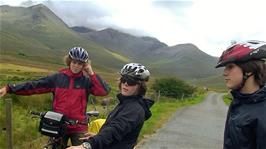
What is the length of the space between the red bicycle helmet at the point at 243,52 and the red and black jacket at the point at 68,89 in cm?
286

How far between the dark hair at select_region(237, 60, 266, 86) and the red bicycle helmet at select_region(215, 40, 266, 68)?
0.10 feet

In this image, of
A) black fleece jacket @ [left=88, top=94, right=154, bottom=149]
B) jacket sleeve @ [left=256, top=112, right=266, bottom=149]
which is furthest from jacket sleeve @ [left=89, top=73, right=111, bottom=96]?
jacket sleeve @ [left=256, top=112, right=266, bottom=149]

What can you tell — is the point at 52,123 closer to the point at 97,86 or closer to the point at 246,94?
the point at 97,86

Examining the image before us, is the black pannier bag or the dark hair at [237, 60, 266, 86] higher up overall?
the dark hair at [237, 60, 266, 86]

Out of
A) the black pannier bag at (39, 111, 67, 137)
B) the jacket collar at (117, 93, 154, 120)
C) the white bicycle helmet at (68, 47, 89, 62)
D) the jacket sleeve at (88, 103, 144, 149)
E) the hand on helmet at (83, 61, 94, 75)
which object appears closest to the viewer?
the jacket sleeve at (88, 103, 144, 149)

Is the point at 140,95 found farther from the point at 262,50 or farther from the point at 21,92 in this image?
the point at 21,92

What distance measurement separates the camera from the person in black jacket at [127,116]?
151 inches

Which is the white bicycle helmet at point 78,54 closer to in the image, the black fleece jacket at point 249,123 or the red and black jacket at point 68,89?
the red and black jacket at point 68,89

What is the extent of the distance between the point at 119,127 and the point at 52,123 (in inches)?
74.1

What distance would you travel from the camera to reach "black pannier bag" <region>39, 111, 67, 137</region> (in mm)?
5566

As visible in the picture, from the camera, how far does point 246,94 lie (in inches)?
127

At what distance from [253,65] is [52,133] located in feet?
10.1

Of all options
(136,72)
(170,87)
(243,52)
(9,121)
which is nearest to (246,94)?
(243,52)

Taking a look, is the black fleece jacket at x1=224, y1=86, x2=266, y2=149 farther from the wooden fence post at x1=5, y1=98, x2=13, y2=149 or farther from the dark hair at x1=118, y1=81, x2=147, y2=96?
the wooden fence post at x1=5, y1=98, x2=13, y2=149
